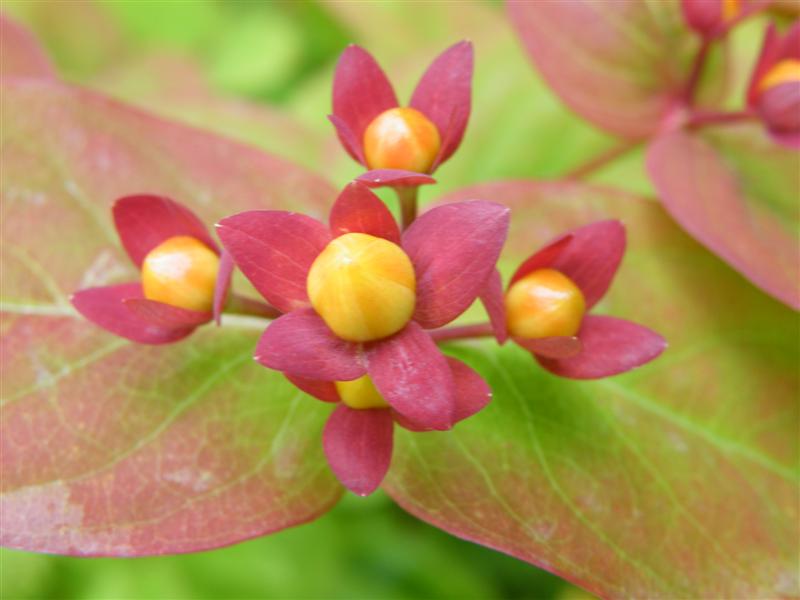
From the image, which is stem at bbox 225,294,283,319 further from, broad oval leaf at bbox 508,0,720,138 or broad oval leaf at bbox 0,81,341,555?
broad oval leaf at bbox 508,0,720,138

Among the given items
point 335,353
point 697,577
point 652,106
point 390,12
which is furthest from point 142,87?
point 697,577

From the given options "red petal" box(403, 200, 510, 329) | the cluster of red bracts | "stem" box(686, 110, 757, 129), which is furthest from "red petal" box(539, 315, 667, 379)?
"stem" box(686, 110, 757, 129)

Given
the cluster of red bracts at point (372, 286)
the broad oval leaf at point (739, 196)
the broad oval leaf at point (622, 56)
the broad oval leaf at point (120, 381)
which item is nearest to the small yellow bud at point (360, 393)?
the cluster of red bracts at point (372, 286)

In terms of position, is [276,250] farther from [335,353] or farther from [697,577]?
[697,577]

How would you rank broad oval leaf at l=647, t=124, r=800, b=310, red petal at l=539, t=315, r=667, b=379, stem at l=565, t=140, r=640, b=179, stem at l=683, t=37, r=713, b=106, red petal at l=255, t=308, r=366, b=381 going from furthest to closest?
stem at l=565, t=140, r=640, b=179 < stem at l=683, t=37, r=713, b=106 < broad oval leaf at l=647, t=124, r=800, b=310 < red petal at l=539, t=315, r=667, b=379 < red petal at l=255, t=308, r=366, b=381

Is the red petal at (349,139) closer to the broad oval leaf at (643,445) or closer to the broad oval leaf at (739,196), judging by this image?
the broad oval leaf at (643,445)

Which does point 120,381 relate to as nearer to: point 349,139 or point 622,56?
point 349,139
